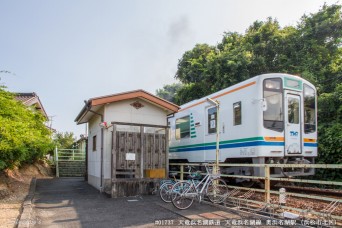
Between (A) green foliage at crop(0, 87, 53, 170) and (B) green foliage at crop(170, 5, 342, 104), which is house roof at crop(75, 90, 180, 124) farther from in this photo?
(B) green foliage at crop(170, 5, 342, 104)

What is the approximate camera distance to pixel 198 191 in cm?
715

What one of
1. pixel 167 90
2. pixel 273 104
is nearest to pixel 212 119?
pixel 273 104

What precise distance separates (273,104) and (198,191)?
328 cm

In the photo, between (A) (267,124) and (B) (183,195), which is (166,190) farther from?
(A) (267,124)

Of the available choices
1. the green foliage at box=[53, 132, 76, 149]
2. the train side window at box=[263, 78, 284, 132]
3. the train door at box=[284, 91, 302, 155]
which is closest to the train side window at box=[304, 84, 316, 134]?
the train door at box=[284, 91, 302, 155]

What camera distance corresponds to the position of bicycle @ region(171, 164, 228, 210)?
6727 millimetres

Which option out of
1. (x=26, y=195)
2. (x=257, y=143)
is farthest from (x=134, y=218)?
(x=26, y=195)

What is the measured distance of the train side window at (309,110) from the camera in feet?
29.0

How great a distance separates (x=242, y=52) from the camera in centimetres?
1730

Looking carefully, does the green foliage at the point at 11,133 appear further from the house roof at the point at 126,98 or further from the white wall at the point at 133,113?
the white wall at the point at 133,113

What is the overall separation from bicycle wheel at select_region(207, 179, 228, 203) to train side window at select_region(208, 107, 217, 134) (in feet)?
8.65

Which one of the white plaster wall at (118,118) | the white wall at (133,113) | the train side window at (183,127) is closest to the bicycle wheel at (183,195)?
the white plaster wall at (118,118)

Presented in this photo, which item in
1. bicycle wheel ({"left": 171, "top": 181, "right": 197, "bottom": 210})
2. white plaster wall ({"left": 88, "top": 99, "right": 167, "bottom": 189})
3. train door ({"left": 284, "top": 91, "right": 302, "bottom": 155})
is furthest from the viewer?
white plaster wall ({"left": 88, "top": 99, "right": 167, "bottom": 189})

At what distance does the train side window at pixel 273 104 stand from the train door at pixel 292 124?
0.20 metres
